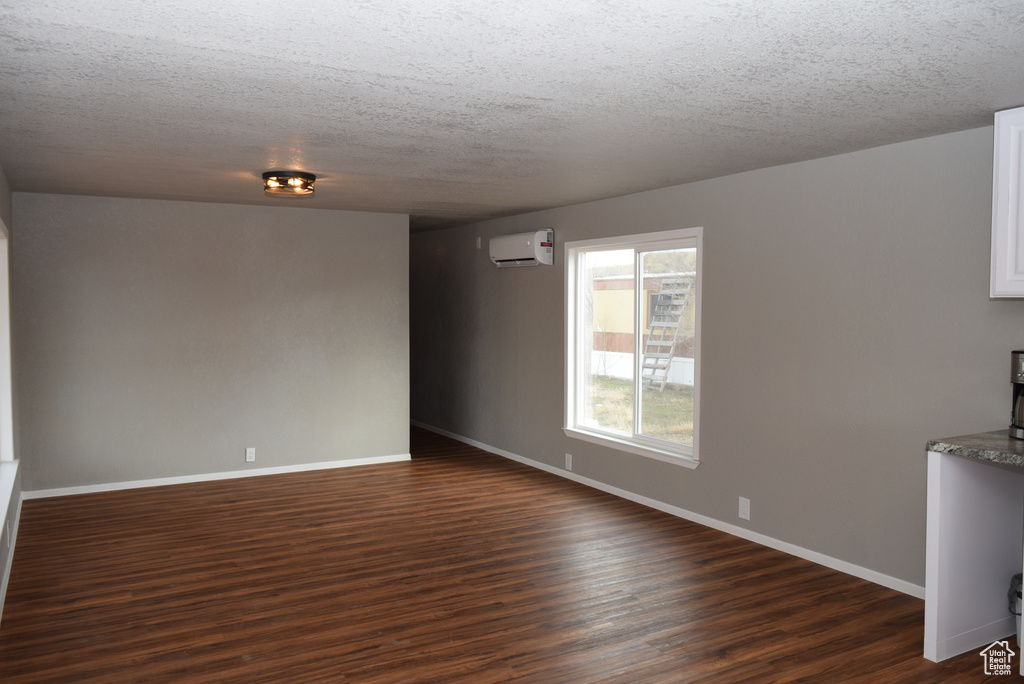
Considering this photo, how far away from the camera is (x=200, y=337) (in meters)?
6.24

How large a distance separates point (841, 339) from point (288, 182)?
139 inches

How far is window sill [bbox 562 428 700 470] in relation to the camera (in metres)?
5.15

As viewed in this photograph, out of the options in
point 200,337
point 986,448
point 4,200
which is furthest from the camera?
point 200,337

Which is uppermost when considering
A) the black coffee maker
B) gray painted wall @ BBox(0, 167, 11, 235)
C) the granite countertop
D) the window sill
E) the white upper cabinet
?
gray painted wall @ BBox(0, 167, 11, 235)

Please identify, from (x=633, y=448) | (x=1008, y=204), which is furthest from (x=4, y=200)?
(x=1008, y=204)

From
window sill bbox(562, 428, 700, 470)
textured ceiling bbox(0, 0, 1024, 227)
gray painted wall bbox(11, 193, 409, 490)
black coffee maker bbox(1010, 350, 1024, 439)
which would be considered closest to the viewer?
textured ceiling bbox(0, 0, 1024, 227)

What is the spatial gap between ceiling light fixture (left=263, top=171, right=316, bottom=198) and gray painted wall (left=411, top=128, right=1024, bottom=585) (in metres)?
2.39

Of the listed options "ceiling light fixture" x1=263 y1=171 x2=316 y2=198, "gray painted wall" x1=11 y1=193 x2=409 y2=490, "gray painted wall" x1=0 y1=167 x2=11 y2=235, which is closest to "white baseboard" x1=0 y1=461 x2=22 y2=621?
"gray painted wall" x1=11 y1=193 x2=409 y2=490

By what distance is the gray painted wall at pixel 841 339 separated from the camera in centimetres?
351

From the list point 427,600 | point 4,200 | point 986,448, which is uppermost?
point 4,200

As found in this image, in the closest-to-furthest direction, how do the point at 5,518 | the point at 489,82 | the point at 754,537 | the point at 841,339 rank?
the point at 489,82 < the point at 5,518 < the point at 841,339 < the point at 754,537

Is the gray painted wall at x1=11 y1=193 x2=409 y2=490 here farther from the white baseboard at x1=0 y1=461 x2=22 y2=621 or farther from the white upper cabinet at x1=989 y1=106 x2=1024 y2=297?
the white upper cabinet at x1=989 y1=106 x2=1024 y2=297

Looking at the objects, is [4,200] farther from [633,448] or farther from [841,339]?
[841,339]

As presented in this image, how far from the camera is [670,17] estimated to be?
208cm
